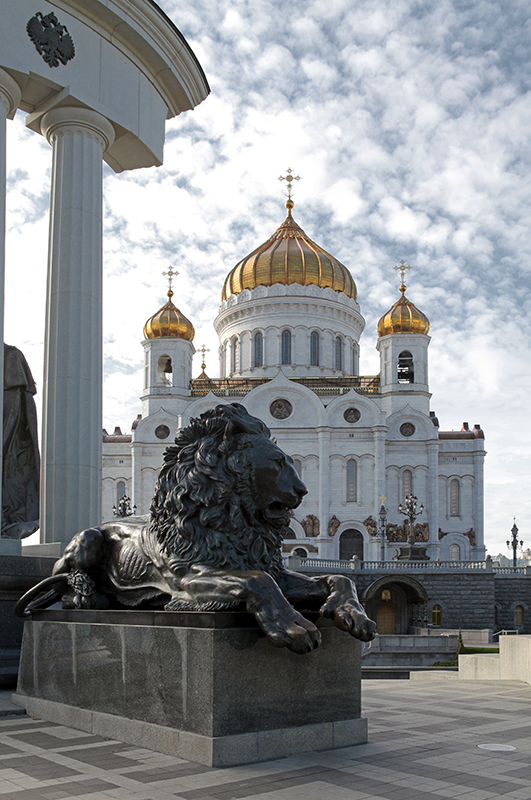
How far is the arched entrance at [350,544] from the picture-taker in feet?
158

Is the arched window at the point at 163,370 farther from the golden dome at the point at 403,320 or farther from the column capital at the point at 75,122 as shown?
the column capital at the point at 75,122

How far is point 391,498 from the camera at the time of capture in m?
49.3

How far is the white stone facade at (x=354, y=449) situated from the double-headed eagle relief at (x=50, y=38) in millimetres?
39476

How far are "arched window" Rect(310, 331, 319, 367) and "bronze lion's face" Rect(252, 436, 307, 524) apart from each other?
51.0 m

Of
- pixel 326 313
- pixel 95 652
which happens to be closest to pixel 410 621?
pixel 326 313

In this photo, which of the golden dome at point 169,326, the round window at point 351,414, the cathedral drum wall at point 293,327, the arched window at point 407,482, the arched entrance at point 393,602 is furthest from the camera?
the cathedral drum wall at point 293,327

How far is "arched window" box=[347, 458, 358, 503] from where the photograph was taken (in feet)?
162

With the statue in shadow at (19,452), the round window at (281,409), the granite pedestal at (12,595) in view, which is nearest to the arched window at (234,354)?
the round window at (281,409)

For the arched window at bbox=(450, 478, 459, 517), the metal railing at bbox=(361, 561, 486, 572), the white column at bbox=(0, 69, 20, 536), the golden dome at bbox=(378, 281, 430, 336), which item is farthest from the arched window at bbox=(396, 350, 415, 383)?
the white column at bbox=(0, 69, 20, 536)

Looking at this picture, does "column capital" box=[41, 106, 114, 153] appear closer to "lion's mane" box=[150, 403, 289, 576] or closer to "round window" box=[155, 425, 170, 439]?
"lion's mane" box=[150, 403, 289, 576]

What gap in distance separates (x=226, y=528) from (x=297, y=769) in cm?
141

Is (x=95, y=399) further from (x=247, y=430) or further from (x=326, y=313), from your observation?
(x=326, y=313)

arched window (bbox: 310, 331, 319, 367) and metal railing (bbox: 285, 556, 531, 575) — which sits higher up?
arched window (bbox: 310, 331, 319, 367)

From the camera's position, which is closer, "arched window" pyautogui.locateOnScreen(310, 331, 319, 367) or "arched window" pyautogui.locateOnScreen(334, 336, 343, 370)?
"arched window" pyautogui.locateOnScreen(310, 331, 319, 367)
